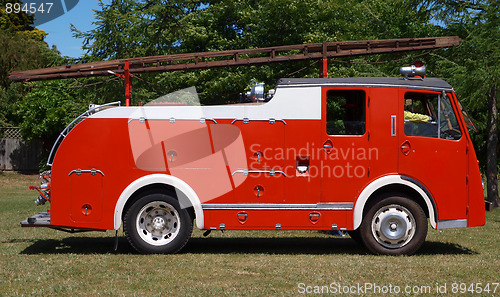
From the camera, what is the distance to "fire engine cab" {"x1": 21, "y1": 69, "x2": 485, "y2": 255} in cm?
978

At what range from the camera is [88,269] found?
8500 millimetres

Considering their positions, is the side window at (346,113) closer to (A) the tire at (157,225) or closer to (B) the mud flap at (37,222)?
(A) the tire at (157,225)

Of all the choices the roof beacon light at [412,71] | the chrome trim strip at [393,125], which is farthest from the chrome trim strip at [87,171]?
the roof beacon light at [412,71]

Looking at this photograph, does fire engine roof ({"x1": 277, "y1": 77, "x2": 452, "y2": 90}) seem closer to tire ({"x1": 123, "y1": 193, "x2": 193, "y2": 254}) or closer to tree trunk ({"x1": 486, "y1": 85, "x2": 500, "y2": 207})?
tire ({"x1": 123, "y1": 193, "x2": 193, "y2": 254})

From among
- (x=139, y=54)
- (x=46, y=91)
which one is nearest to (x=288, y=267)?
(x=139, y=54)

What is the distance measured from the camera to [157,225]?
984cm

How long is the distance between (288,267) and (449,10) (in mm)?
16645

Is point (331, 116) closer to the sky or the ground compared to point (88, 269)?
closer to the sky

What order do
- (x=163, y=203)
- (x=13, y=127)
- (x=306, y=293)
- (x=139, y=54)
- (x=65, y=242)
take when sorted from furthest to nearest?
1. (x=13, y=127)
2. (x=139, y=54)
3. (x=65, y=242)
4. (x=163, y=203)
5. (x=306, y=293)

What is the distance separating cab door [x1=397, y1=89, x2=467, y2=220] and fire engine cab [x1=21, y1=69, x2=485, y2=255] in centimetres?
2

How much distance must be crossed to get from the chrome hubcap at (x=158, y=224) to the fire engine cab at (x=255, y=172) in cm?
2

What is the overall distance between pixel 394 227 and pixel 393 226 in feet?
0.08

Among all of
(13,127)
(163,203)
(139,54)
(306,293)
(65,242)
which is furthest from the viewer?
(13,127)

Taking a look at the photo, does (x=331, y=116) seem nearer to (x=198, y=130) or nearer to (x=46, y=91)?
(x=198, y=130)
